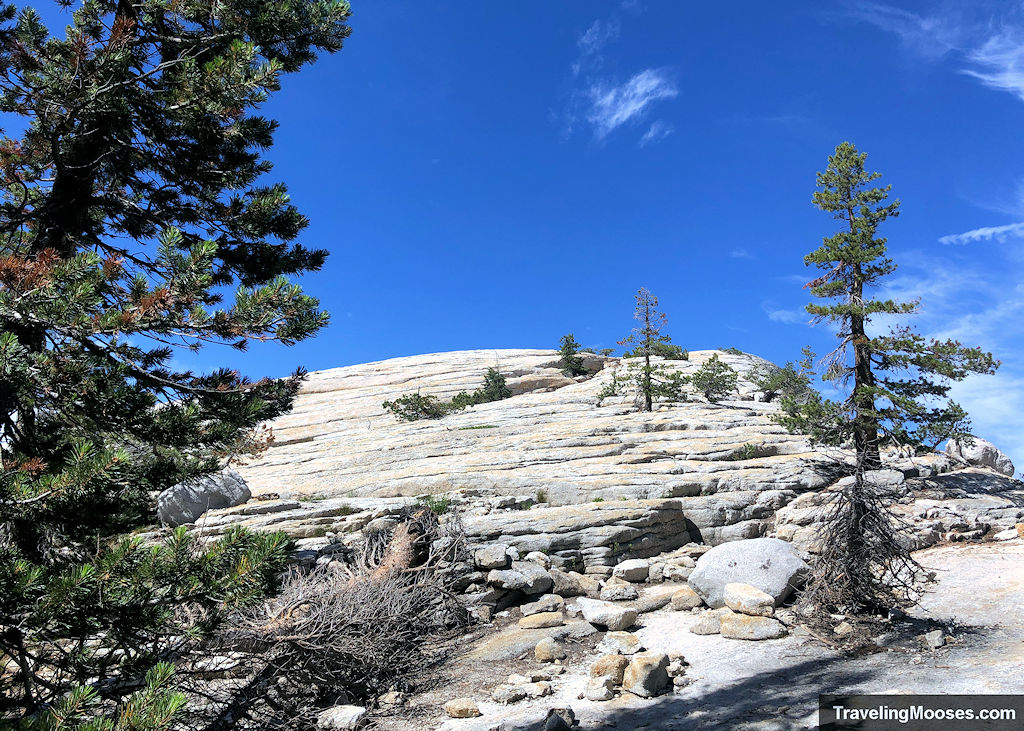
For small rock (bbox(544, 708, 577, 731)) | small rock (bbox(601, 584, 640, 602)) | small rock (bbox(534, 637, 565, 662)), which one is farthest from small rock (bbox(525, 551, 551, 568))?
small rock (bbox(544, 708, 577, 731))

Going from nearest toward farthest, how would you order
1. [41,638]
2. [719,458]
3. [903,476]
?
[41,638], [903,476], [719,458]

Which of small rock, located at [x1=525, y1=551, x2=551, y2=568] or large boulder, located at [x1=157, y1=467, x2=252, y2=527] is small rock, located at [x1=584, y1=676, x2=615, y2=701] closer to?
small rock, located at [x1=525, y1=551, x2=551, y2=568]

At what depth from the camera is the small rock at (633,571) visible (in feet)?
42.6

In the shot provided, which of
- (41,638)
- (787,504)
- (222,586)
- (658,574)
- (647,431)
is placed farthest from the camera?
(647,431)

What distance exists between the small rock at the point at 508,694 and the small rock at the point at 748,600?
408 cm

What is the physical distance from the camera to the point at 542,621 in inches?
422

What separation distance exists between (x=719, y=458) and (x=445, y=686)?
50.9 ft

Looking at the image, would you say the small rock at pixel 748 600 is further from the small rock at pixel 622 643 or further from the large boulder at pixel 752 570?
the small rock at pixel 622 643

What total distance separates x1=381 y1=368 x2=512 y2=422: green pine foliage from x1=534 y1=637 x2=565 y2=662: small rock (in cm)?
2778

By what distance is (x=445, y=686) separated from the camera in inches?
349

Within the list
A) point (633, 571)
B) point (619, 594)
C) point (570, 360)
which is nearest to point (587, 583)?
point (619, 594)

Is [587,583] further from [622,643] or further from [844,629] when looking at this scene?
[844,629]

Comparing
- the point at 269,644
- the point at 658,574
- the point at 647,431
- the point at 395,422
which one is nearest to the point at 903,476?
the point at 647,431

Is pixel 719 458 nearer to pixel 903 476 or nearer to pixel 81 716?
pixel 903 476
